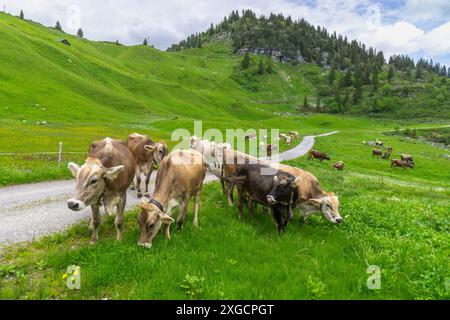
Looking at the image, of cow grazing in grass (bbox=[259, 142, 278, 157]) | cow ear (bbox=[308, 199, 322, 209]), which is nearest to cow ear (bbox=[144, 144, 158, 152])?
cow ear (bbox=[308, 199, 322, 209])

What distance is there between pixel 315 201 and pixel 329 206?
1.82 ft

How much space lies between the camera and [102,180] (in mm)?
9547

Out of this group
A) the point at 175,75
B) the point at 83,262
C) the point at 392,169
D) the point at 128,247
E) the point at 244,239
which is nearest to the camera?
the point at 83,262

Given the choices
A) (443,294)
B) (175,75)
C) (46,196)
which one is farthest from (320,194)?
(175,75)

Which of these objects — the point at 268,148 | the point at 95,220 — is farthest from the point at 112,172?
the point at 268,148

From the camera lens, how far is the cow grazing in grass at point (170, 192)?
30.6ft

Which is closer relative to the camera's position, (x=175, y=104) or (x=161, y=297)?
(x=161, y=297)

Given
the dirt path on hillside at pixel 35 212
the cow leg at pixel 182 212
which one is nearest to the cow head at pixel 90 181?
the cow leg at pixel 182 212

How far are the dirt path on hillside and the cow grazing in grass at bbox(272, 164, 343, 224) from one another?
814 cm

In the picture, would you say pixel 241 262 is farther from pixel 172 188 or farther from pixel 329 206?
pixel 329 206

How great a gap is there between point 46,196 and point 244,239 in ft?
40.0

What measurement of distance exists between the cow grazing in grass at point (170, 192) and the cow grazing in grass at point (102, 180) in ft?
4.14

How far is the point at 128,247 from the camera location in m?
9.27
